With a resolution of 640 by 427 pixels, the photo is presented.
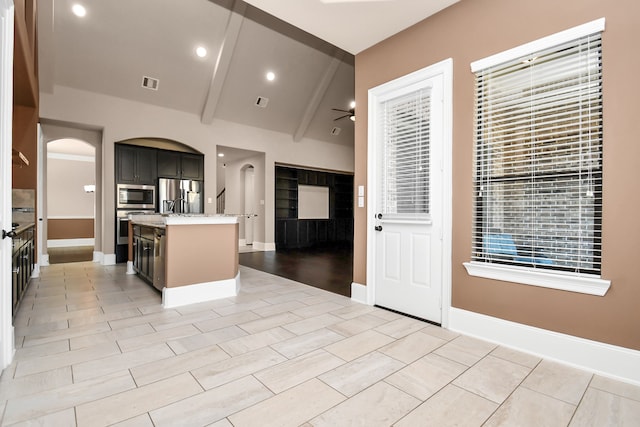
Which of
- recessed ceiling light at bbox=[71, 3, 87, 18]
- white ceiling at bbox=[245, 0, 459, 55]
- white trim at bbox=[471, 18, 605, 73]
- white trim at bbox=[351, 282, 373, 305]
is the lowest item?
white trim at bbox=[351, 282, 373, 305]

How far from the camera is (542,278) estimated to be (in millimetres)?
2199

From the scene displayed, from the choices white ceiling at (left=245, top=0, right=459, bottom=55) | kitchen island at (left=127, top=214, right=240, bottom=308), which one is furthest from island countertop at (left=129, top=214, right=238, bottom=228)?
white ceiling at (left=245, top=0, right=459, bottom=55)

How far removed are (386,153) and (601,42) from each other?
5.73 feet

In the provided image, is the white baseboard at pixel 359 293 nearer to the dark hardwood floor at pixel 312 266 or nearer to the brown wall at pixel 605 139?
the dark hardwood floor at pixel 312 266

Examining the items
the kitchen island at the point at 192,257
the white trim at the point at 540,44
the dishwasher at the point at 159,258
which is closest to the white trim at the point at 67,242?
the kitchen island at the point at 192,257

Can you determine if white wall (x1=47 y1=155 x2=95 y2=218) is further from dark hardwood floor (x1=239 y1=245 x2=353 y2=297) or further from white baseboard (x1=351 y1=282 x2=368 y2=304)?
white baseboard (x1=351 y1=282 x2=368 y2=304)

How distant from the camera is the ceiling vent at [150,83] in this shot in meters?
5.76

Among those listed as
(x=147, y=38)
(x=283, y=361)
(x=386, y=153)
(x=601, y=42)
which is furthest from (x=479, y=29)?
(x=147, y=38)

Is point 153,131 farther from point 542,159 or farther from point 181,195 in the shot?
point 542,159

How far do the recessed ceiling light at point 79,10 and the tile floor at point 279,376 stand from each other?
4245 millimetres

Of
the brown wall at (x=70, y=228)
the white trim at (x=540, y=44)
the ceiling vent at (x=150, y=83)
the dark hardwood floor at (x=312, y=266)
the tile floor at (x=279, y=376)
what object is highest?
the ceiling vent at (x=150, y=83)

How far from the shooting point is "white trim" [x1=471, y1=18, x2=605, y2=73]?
2.01 m

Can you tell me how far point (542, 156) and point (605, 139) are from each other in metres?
0.34

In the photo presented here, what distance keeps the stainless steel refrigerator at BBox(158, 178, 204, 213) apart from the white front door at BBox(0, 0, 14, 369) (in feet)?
14.1
